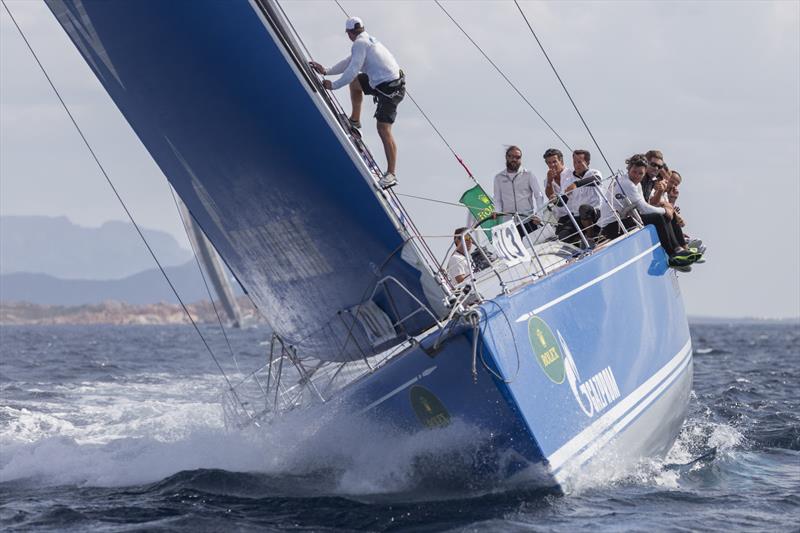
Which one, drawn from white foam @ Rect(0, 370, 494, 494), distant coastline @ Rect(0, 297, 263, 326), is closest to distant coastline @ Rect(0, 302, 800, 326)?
distant coastline @ Rect(0, 297, 263, 326)

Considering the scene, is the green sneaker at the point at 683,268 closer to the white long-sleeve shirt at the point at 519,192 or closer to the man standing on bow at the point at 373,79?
the white long-sleeve shirt at the point at 519,192

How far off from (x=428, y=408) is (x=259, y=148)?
1.97 metres

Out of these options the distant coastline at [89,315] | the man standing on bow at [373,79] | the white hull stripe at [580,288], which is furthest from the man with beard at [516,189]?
the distant coastline at [89,315]

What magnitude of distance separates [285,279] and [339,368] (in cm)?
74

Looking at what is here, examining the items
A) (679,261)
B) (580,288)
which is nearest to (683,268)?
(679,261)

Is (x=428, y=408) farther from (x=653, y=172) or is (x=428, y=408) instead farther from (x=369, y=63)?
(x=653, y=172)

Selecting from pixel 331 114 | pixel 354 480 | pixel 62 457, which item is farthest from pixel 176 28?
pixel 62 457

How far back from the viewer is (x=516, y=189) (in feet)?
32.9

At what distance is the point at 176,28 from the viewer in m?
7.26

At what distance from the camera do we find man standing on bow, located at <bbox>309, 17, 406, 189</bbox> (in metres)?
7.84

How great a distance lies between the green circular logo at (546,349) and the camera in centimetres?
759

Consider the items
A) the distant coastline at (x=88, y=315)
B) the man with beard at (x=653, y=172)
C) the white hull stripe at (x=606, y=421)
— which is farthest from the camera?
the distant coastline at (x=88, y=315)

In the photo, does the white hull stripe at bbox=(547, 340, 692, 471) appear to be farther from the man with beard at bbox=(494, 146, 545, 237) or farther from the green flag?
the green flag

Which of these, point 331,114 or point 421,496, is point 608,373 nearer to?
point 421,496
